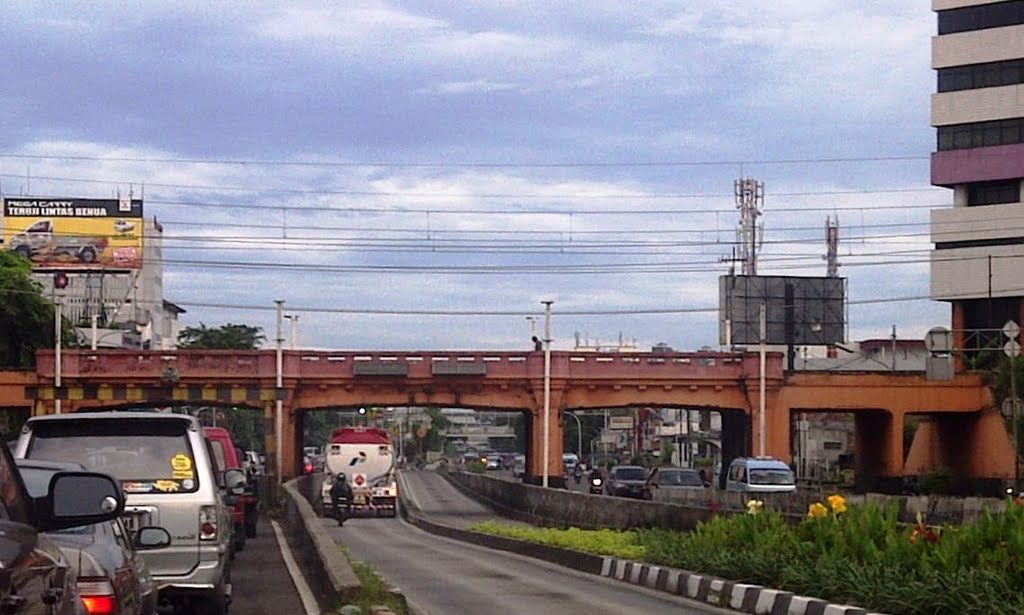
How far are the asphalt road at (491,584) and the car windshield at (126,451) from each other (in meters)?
4.81

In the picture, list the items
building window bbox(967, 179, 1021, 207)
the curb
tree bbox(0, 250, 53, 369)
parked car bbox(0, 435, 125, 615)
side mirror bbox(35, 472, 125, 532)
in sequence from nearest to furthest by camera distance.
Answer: parked car bbox(0, 435, 125, 615) < side mirror bbox(35, 472, 125, 532) < the curb < building window bbox(967, 179, 1021, 207) < tree bbox(0, 250, 53, 369)

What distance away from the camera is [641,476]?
201 ft

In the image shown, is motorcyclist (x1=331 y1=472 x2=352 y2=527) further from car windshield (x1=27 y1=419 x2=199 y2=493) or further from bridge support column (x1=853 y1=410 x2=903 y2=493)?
car windshield (x1=27 y1=419 x2=199 y2=493)

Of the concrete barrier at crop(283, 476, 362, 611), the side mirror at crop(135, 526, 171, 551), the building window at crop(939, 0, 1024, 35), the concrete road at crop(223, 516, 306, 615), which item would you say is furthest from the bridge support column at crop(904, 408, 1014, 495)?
the side mirror at crop(135, 526, 171, 551)

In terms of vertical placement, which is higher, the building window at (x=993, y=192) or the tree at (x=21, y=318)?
the building window at (x=993, y=192)

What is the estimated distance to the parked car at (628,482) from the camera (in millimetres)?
58781

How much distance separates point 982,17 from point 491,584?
2051 inches

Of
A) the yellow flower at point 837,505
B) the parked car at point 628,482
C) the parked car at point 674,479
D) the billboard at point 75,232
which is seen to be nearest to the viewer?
the yellow flower at point 837,505

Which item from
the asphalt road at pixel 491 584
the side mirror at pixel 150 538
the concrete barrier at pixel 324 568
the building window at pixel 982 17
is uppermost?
the building window at pixel 982 17

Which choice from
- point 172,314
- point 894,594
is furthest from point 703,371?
point 172,314

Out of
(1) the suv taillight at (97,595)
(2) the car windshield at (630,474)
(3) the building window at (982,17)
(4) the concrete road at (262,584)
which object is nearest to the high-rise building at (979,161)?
(3) the building window at (982,17)

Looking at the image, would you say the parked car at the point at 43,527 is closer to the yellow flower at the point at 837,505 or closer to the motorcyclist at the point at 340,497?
the yellow flower at the point at 837,505

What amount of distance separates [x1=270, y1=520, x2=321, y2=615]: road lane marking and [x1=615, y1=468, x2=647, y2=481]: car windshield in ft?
95.3

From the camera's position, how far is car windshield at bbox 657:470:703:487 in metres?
56.7
